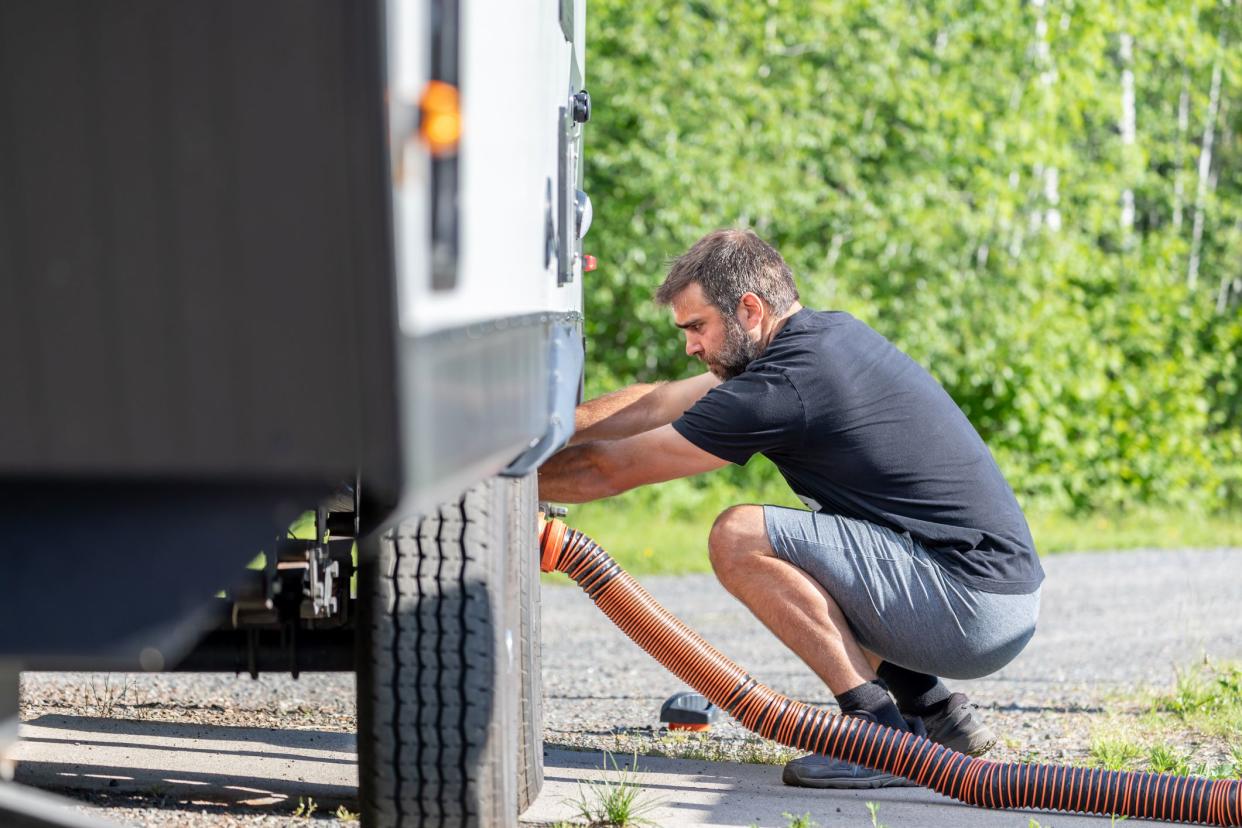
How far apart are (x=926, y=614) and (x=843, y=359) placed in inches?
28.4

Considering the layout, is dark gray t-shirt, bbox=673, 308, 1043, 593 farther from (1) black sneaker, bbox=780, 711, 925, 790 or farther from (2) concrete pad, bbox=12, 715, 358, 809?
(2) concrete pad, bbox=12, 715, 358, 809

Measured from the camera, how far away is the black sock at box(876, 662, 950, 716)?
4242 mm

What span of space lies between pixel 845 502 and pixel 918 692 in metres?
0.63

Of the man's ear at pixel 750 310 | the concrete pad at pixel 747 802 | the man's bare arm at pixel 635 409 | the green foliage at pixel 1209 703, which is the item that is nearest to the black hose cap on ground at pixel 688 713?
the concrete pad at pixel 747 802

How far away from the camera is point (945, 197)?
1157 cm

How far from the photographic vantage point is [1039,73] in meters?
12.0

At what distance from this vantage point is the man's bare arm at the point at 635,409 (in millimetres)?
4395

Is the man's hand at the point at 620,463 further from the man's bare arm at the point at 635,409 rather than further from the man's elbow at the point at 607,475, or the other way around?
the man's bare arm at the point at 635,409

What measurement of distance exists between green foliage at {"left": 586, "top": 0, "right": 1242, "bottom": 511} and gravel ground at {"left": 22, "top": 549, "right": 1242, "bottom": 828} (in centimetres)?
325

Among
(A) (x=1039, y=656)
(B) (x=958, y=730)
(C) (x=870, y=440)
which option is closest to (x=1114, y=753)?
(B) (x=958, y=730)

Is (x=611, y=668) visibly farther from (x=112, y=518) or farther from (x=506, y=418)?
(x=112, y=518)

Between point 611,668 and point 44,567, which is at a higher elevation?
point 44,567

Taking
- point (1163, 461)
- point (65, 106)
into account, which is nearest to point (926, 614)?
point (65, 106)

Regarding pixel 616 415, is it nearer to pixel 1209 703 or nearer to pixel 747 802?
pixel 747 802
